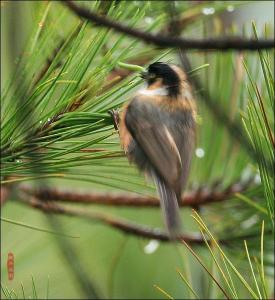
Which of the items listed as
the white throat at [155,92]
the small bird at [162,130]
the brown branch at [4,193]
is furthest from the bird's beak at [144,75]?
the brown branch at [4,193]

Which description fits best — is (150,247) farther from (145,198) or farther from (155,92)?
(155,92)

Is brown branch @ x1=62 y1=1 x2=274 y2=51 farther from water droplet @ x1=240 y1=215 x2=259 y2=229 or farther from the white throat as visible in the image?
water droplet @ x1=240 y1=215 x2=259 y2=229

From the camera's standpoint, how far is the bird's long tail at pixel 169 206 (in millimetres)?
1088

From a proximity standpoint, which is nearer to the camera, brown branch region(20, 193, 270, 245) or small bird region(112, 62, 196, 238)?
small bird region(112, 62, 196, 238)

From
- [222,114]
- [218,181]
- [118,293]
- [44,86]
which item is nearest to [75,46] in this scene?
[44,86]

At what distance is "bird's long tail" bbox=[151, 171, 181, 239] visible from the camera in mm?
1088

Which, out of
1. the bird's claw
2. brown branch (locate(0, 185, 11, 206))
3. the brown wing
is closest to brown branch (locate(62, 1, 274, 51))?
the bird's claw

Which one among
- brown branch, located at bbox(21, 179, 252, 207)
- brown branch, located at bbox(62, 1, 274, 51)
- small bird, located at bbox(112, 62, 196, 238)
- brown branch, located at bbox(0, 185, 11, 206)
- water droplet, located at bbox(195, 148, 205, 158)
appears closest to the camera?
brown branch, located at bbox(62, 1, 274, 51)

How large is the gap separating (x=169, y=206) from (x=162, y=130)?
0.16 metres

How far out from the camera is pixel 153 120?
4.19ft

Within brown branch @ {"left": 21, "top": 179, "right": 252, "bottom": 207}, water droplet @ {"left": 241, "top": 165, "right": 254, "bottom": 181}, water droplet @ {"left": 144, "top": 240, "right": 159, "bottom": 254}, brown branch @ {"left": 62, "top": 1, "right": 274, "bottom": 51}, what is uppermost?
brown branch @ {"left": 62, "top": 1, "right": 274, "bottom": 51}

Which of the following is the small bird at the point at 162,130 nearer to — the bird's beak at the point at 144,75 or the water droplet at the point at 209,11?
the bird's beak at the point at 144,75

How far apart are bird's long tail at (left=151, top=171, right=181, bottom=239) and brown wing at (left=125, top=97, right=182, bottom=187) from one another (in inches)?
0.4

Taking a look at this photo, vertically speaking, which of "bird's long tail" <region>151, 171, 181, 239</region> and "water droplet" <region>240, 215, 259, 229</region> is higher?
"bird's long tail" <region>151, 171, 181, 239</region>
